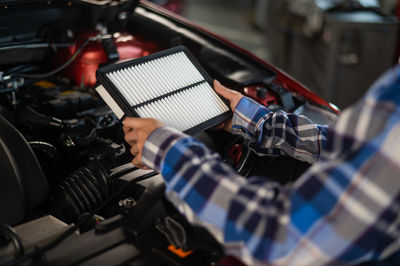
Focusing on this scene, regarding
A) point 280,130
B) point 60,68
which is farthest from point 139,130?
point 60,68

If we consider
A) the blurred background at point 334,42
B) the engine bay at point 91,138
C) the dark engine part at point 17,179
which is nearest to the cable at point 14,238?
the engine bay at point 91,138

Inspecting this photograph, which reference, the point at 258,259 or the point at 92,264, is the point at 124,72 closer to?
the point at 92,264

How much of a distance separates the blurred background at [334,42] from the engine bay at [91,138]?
4.63ft

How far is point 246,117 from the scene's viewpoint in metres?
1.25

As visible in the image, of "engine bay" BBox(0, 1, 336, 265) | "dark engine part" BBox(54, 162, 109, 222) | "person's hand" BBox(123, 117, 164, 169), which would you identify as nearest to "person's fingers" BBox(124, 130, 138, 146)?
"person's hand" BBox(123, 117, 164, 169)

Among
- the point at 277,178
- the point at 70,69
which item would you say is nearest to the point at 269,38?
the point at 70,69

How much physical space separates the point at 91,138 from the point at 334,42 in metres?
2.54

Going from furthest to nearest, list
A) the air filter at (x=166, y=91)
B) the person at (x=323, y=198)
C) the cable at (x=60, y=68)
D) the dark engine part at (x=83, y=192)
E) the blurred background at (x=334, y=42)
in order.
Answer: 1. the blurred background at (x=334, y=42)
2. the cable at (x=60, y=68)
3. the dark engine part at (x=83, y=192)
4. the air filter at (x=166, y=91)
5. the person at (x=323, y=198)

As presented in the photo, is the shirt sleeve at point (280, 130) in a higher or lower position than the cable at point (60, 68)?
lower

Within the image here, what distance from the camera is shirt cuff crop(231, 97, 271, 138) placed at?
4.10 ft

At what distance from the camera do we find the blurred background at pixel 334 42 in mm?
3354

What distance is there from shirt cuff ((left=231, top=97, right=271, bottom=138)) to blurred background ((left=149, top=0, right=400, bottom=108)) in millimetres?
1926

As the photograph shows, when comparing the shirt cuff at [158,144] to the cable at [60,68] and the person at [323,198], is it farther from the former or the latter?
the cable at [60,68]

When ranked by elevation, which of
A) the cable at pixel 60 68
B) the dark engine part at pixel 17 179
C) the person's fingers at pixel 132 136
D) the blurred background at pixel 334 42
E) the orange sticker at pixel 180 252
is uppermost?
the person's fingers at pixel 132 136
